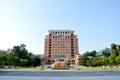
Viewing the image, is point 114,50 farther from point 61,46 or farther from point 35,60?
point 61,46

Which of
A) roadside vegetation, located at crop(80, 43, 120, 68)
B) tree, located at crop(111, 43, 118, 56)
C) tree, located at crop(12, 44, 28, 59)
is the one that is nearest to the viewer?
roadside vegetation, located at crop(80, 43, 120, 68)

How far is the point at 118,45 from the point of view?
6769 cm

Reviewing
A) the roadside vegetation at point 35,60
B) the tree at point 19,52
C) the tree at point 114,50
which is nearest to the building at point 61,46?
the roadside vegetation at point 35,60

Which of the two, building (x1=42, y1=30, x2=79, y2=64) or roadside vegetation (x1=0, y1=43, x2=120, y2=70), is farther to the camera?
building (x1=42, y1=30, x2=79, y2=64)

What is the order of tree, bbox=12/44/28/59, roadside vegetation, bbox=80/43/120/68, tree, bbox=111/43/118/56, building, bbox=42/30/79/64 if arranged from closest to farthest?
1. roadside vegetation, bbox=80/43/120/68
2. tree, bbox=111/43/118/56
3. tree, bbox=12/44/28/59
4. building, bbox=42/30/79/64

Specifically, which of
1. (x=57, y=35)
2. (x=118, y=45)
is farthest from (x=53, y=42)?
(x=118, y=45)

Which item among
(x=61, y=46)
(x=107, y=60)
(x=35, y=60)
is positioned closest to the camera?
(x=107, y=60)

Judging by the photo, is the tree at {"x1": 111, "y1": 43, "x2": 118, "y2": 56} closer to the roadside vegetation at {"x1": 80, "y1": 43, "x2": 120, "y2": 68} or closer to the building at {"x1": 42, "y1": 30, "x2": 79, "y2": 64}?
the roadside vegetation at {"x1": 80, "y1": 43, "x2": 120, "y2": 68}

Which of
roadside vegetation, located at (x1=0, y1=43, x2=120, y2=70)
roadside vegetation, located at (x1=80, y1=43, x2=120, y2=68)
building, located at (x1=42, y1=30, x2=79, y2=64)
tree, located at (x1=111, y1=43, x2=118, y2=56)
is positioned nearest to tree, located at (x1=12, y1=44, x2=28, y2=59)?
roadside vegetation, located at (x1=0, y1=43, x2=120, y2=70)

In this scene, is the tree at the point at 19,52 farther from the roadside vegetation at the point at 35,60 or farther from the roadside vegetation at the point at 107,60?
the roadside vegetation at the point at 107,60

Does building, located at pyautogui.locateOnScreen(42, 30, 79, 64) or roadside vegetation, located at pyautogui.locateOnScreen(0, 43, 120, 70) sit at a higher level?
building, located at pyautogui.locateOnScreen(42, 30, 79, 64)

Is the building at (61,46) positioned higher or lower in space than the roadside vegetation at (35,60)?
higher

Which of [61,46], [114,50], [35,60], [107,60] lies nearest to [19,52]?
[35,60]

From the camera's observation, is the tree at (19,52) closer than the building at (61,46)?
Yes
